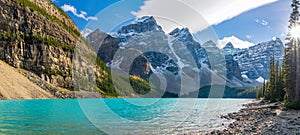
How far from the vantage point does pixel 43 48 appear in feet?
488

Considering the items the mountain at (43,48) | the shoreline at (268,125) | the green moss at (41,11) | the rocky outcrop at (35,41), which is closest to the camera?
the shoreline at (268,125)

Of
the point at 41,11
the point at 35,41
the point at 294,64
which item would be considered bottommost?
the point at 294,64

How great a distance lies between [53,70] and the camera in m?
149

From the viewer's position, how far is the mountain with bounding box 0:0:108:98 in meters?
131

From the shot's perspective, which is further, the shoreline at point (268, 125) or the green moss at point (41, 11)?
the green moss at point (41, 11)

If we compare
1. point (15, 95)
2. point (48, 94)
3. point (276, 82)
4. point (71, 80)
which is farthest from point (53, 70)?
point (276, 82)

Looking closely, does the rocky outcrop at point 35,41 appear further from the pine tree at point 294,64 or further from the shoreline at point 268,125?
the shoreline at point 268,125

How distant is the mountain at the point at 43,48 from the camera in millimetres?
130625

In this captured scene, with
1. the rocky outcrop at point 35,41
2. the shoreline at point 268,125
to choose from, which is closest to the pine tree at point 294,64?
the shoreline at point 268,125

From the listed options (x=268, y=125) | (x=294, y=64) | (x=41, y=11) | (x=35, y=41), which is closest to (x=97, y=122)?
(x=268, y=125)

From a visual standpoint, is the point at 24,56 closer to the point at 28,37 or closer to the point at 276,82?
the point at 28,37

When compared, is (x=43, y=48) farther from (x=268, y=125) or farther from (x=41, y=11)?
(x=268, y=125)

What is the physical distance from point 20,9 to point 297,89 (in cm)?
15190

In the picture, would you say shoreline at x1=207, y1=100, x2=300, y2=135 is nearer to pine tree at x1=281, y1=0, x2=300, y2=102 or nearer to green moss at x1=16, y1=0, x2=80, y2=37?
pine tree at x1=281, y1=0, x2=300, y2=102
